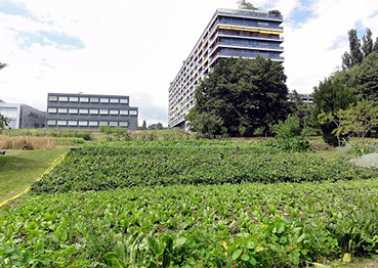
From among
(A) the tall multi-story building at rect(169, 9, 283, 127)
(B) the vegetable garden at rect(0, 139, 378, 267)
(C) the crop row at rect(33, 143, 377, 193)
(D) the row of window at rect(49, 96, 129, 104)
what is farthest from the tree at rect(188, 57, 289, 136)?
(D) the row of window at rect(49, 96, 129, 104)

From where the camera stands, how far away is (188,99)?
75750mm

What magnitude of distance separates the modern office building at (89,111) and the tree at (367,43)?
57830mm

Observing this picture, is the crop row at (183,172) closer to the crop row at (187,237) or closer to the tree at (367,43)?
the crop row at (187,237)

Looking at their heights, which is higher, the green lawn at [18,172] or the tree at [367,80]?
the tree at [367,80]

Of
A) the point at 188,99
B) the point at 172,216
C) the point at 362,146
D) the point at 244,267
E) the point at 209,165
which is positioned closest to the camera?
the point at 244,267

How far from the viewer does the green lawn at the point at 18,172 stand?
8.54 metres

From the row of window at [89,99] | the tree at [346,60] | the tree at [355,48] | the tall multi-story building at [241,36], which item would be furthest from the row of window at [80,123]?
the tree at [355,48]

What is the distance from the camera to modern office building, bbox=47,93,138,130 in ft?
260

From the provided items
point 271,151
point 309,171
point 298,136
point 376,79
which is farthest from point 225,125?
point 309,171

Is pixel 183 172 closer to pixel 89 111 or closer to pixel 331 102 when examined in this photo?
pixel 331 102

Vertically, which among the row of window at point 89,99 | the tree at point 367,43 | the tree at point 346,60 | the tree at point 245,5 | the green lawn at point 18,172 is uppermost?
the tree at point 245,5

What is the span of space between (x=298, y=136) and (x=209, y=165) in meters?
11.2

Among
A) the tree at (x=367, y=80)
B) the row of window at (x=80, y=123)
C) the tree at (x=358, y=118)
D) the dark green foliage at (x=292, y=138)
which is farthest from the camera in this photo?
the row of window at (x=80, y=123)

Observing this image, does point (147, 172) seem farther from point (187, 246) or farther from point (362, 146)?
point (362, 146)
